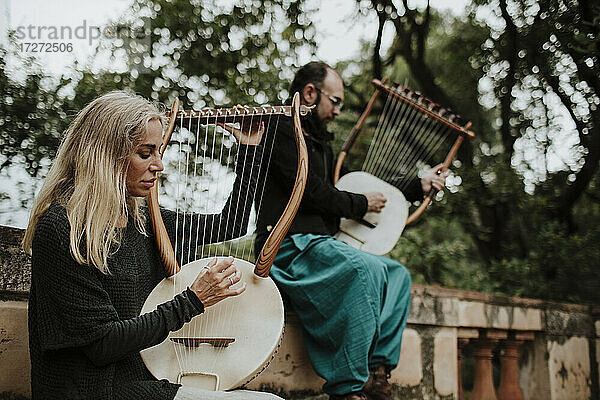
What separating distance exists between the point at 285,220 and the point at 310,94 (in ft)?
3.30

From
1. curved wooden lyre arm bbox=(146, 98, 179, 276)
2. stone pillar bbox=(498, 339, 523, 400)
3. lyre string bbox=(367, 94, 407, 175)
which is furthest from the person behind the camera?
stone pillar bbox=(498, 339, 523, 400)

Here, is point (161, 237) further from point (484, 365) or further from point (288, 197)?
point (484, 365)

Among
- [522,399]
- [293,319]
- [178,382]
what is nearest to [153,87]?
[293,319]

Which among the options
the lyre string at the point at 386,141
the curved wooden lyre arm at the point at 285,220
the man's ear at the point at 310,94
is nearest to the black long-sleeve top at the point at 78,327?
the curved wooden lyre arm at the point at 285,220

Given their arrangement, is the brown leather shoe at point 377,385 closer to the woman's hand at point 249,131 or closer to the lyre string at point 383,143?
the woman's hand at point 249,131

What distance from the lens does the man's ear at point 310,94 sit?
9.02ft

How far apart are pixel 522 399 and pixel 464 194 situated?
1874mm

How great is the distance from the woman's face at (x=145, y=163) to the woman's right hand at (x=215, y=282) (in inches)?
11.4

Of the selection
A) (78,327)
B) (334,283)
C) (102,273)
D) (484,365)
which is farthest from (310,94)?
(484,365)

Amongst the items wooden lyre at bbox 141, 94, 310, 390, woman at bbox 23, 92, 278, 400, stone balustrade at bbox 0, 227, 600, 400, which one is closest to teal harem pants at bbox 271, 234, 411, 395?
stone balustrade at bbox 0, 227, 600, 400

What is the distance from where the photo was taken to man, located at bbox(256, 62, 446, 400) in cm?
215

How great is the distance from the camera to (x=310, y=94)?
2756mm

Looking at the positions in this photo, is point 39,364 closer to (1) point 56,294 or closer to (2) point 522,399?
(1) point 56,294

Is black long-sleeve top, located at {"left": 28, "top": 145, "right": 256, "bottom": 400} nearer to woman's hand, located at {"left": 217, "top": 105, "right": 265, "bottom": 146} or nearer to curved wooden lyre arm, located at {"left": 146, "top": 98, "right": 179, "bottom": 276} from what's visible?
curved wooden lyre arm, located at {"left": 146, "top": 98, "right": 179, "bottom": 276}
